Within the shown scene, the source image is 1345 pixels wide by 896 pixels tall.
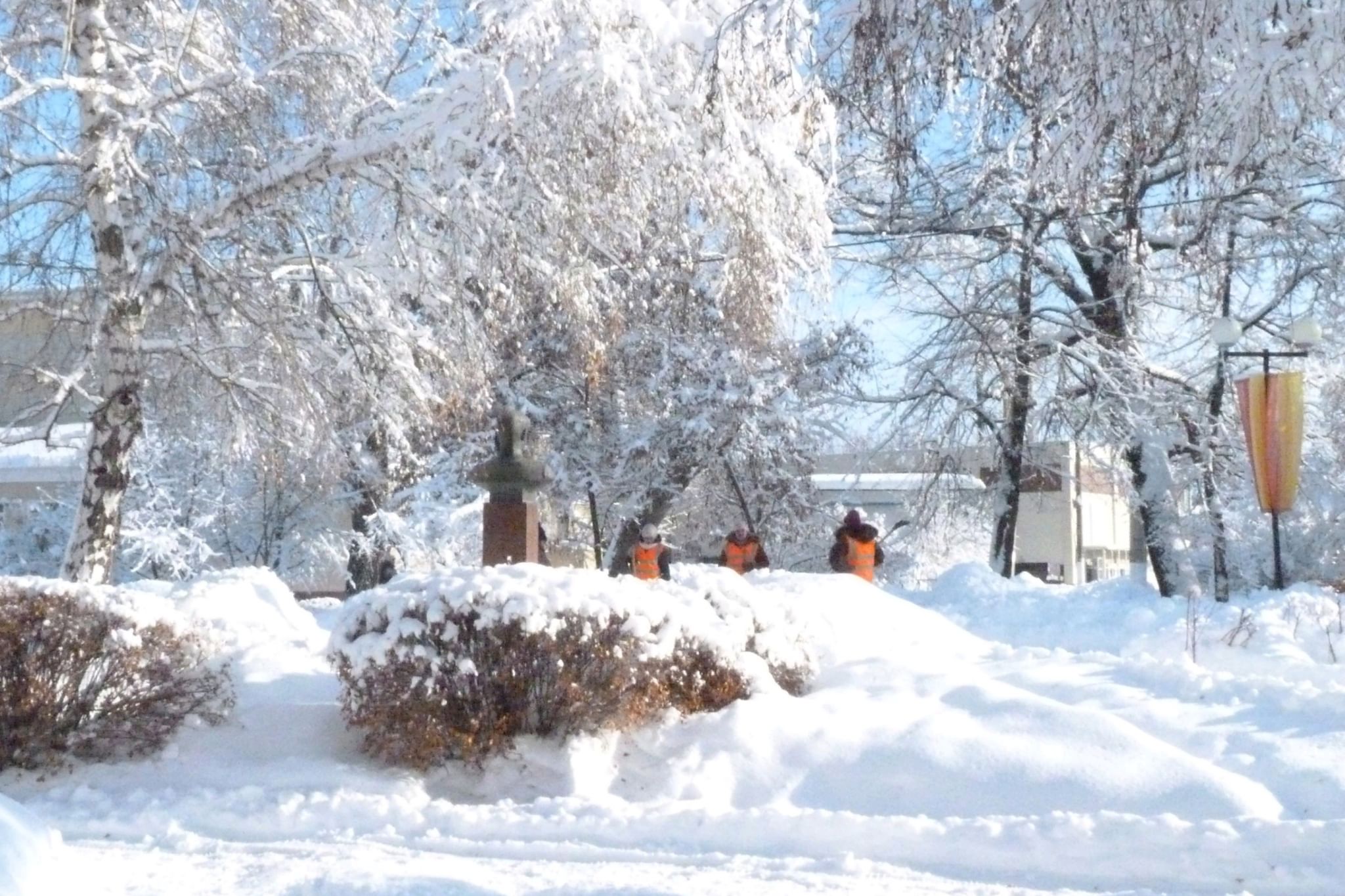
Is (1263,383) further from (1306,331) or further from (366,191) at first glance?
(366,191)

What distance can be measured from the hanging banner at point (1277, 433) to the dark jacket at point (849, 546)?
4030mm

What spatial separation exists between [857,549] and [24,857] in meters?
11.4

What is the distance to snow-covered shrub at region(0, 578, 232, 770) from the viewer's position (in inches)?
275

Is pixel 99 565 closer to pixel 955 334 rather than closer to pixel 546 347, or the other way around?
pixel 546 347

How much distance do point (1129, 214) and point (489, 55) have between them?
4671mm

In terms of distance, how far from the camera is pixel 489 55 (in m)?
9.80

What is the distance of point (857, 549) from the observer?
14555 mm

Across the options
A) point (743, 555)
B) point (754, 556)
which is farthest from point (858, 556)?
point (743, 555)

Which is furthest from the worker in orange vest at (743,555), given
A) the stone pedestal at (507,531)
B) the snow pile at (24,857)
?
the snow pile at (24,857)

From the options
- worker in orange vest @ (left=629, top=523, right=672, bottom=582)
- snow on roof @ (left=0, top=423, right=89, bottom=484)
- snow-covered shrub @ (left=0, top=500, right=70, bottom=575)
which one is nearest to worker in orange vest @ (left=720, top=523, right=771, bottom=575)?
worker in orange vest @ (left=629, top=523, right=672, bottom=582)

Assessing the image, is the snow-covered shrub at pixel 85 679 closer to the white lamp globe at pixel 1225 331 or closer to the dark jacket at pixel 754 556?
the dark jacket at pixel 754 556

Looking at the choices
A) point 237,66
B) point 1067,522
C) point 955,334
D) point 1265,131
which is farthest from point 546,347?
point 1067,522

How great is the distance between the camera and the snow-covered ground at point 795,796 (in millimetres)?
5328

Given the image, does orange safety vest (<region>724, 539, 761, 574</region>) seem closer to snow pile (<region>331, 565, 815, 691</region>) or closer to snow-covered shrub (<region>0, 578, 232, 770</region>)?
snow pile (<region>331, 565, 815, 691</region>)
